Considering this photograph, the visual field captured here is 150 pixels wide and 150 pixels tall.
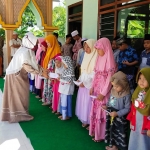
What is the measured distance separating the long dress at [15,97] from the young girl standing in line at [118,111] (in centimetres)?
138

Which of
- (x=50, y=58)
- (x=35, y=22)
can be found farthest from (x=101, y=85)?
(x=35, y=22)

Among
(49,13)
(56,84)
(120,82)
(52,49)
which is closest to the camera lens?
(120,82)

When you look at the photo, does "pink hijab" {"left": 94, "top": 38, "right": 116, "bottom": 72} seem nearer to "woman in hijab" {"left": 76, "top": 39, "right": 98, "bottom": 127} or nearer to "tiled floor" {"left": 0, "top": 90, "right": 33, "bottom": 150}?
"woman in hijab" {"left": 76, "top": 39, "right": 98, "bottom": 127}

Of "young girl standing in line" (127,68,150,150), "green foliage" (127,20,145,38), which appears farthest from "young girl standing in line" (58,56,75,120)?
"green foliage" (127,20,145,38)

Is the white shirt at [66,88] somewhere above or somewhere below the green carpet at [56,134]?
above

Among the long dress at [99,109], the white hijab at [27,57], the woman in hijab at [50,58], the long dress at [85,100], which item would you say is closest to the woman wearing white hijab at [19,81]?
the white hijab at [27,57]

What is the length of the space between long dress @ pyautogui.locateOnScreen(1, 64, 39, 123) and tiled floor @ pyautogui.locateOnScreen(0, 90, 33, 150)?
0.46 feet

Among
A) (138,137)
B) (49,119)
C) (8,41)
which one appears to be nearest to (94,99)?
(138,137)

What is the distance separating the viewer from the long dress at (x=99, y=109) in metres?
2.55

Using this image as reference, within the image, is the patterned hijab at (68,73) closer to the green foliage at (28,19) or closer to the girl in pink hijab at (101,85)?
the girl in pink hijab at (101,85)

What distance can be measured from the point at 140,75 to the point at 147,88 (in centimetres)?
13

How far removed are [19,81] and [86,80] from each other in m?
1.08

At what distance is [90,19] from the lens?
574 centimetres

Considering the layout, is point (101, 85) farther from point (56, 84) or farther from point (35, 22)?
point (35, 22)
